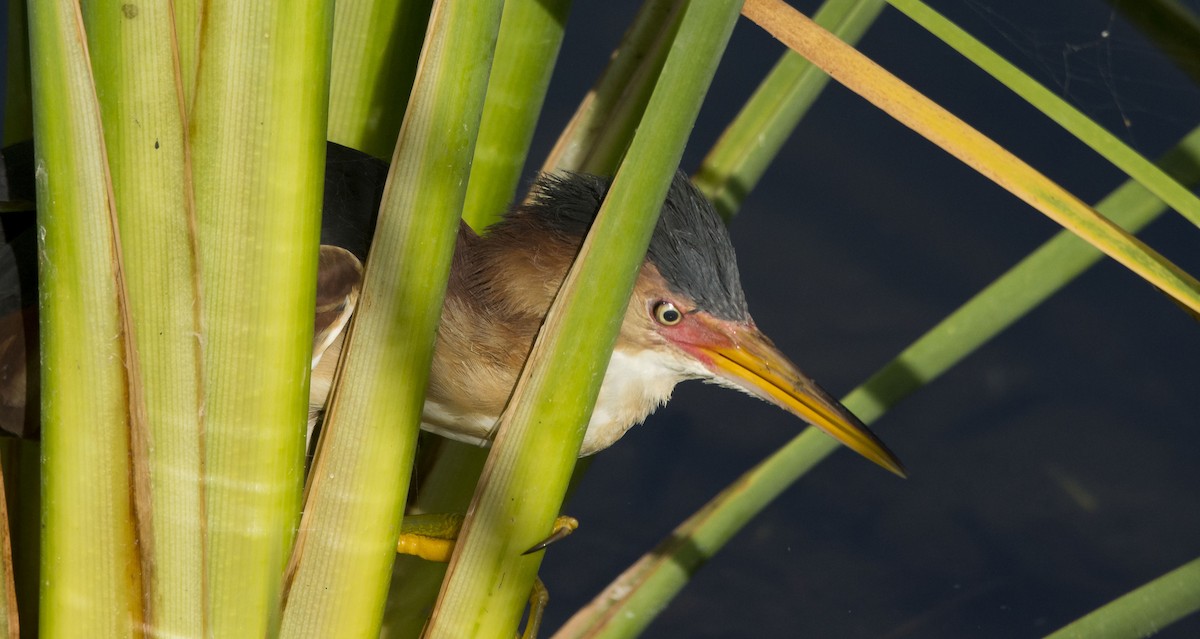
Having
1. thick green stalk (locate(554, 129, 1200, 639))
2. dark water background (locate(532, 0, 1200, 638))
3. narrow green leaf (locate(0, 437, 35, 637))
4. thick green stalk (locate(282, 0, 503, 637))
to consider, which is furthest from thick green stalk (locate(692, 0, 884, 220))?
dark water background (locate(532, 0, 1200, 638))

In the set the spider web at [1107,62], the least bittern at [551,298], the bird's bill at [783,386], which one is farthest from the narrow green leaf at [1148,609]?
the spider web at [1107,62]

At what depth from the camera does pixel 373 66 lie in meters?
1.14

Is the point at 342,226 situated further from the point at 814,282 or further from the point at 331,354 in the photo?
the point at 814,282

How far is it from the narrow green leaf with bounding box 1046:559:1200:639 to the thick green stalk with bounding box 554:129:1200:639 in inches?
11.6

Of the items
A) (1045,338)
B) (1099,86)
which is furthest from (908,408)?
(1099,86)

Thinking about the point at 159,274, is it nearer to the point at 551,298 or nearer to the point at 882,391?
the point at 551,298

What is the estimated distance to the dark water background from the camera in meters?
2.21

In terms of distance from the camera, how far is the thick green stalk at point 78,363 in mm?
699

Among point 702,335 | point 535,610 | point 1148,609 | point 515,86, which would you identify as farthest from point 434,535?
point 1148,609

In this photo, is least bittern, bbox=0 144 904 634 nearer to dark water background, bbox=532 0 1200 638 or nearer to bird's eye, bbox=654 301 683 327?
bird's eye, bbox=654 301 683 327

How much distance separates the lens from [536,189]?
144 cm

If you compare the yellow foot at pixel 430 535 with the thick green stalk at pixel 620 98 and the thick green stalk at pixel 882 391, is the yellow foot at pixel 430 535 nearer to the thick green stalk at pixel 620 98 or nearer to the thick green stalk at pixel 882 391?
the thick green stalk at pixel 882 391

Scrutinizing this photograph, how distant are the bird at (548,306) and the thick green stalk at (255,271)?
50 centimetres

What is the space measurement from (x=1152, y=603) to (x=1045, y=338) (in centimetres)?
166
